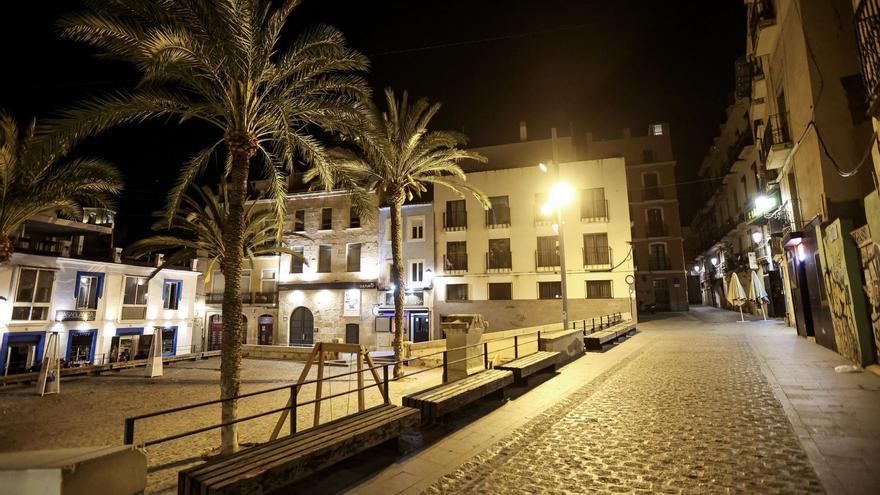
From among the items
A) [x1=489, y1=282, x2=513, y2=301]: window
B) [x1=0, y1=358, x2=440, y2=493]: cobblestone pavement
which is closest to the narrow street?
[x1=0, y1=358, x2=440, y2=493]: cobblestone pavement

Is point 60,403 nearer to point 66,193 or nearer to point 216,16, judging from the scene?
point 66,193

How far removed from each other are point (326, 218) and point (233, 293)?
2559 centimetres

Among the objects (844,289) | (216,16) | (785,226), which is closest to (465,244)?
(785,226)

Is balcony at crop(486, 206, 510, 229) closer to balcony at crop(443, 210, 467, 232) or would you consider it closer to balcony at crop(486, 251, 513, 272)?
balcony at crop(443, 210, 467, 232)

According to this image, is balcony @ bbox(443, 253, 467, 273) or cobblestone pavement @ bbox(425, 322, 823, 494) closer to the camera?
cobblestone pavement @ bbox(425, 322, 823, 494)

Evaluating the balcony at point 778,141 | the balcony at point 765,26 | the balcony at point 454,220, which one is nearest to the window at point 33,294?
the balcony at point 454,220

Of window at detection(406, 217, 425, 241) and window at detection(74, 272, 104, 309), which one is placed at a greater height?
window at detection(406, 217, 425, 241)

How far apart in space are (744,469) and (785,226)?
1745 cm

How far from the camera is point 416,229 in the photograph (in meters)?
32.1

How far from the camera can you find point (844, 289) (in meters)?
10.6

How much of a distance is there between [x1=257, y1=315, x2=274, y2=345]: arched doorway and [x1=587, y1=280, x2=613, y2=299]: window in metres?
24.2

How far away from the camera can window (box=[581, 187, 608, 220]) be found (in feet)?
94.5

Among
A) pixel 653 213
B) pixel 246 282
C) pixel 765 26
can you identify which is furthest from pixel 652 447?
pixel 653 213

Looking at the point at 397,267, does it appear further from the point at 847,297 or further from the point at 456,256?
the point at 456,256
